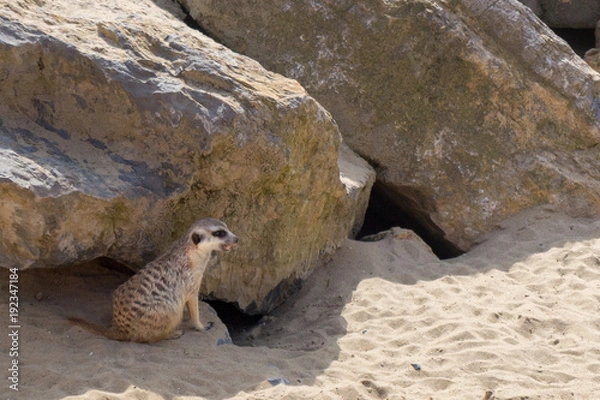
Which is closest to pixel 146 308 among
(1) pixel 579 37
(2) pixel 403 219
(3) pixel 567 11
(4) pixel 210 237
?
(4) pixel 210 237

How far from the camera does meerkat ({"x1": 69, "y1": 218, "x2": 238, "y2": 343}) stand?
4199 mm

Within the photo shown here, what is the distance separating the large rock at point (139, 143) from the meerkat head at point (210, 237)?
0.77ft

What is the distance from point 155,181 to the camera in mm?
4383

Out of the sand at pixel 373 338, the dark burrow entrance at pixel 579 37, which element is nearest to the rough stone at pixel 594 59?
the dark burrow entrance at pixel 579 37

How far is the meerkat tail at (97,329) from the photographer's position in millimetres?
4207

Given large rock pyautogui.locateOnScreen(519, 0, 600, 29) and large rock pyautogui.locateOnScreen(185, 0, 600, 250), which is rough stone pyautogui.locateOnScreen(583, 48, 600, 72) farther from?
large rock pyautogui.locateOnScreen(185, 0, 600, 250)

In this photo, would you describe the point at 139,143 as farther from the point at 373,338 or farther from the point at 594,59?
the point at 594,59

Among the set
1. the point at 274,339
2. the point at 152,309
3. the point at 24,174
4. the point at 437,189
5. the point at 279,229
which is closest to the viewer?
the point at 24,174

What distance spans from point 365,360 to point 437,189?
2473mm

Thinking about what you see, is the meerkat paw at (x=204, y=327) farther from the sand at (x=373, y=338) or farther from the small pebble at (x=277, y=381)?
the small pebble at (x=277, y=381)

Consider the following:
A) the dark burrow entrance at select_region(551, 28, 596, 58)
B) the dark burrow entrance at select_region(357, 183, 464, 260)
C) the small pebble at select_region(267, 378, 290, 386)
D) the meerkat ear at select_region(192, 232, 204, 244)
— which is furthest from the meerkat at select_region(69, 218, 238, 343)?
the dark burrow entrance at select_region(551, 28, 596, 58)

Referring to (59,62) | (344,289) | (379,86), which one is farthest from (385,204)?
(59,62)

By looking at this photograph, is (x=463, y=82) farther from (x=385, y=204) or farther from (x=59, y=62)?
(x=59, y=62)

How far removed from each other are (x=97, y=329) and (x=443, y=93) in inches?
148
